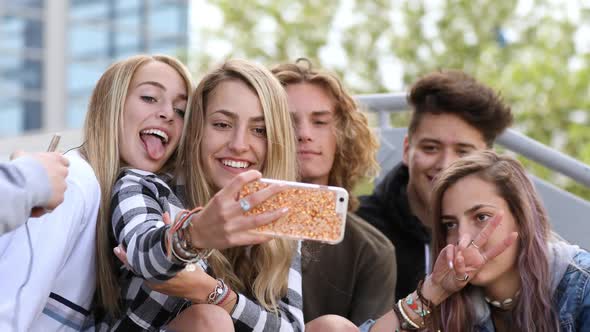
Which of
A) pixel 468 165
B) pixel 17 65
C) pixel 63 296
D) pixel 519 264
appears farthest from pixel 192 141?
pixel 17 65

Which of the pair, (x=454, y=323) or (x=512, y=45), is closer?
(x=454, y=323)

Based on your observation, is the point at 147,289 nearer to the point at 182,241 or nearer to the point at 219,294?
the point at 219,294

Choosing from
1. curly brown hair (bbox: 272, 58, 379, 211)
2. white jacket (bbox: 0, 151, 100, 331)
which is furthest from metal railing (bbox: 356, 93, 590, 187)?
white jacket (bbox: 0, 151, 100, 331)

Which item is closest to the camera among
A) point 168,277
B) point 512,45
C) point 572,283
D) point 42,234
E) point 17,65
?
point 168,277

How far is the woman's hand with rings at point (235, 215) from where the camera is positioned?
7.81ft

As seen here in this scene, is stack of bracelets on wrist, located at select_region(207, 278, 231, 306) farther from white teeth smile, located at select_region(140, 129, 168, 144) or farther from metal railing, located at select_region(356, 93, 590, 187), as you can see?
metal railing, located at select_region(356, 93, 590, 187)

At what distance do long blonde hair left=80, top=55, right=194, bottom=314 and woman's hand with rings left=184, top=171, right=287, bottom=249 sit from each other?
84cm

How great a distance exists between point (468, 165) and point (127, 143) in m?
1.31

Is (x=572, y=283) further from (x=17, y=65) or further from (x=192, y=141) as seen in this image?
(x=17, y=65)

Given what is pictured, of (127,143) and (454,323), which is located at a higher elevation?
(127,143)

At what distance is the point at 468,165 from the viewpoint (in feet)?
11.5

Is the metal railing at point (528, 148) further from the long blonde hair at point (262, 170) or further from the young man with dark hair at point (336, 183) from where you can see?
the long blonde hair at point (262, 170)

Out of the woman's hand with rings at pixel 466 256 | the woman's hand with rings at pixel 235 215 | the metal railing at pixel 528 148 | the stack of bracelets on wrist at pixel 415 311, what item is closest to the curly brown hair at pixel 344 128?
the metal railing at pixel 528 148

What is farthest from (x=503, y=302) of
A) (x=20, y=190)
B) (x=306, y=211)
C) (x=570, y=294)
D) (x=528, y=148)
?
(x=20, y=190)
